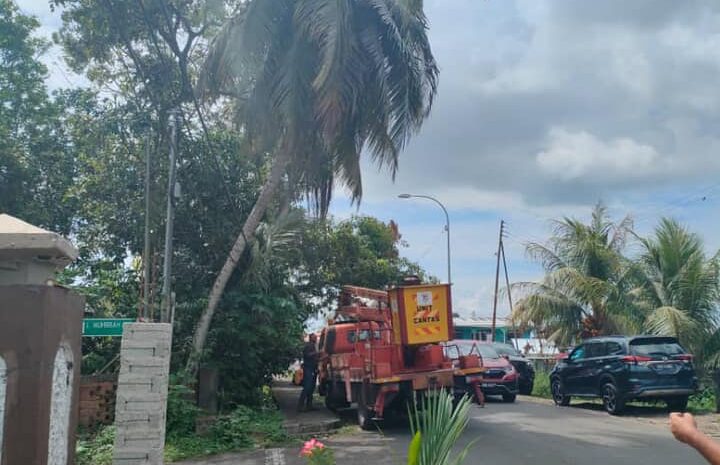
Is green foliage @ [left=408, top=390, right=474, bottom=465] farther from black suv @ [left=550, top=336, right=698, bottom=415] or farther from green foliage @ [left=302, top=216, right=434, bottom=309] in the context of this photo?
green foliage @ [left=302, top=216, right=434, bottom=309]

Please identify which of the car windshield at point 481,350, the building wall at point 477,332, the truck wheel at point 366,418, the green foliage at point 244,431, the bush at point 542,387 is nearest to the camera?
the green foliage at point 244,431

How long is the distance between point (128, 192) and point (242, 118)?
3614 millimetres

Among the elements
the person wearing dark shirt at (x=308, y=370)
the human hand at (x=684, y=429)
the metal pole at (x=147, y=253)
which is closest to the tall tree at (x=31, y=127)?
the metal pole at (x=147, y=253)

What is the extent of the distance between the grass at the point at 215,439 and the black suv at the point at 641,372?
25.6 ft

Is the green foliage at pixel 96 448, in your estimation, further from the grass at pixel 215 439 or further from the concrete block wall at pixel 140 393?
the concrete block wall at pixel 140 393

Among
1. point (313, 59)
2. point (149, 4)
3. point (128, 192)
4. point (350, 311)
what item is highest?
point (149, 4)

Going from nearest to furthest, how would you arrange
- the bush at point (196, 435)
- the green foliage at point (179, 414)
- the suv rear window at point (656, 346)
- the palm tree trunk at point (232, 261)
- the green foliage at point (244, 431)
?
the bush at point (196, 435) < the green foliage at point (244, 431) < the green foliage at point (179, 414) < the palm tree trunk at point (232, 261) < the suv rear window at point (656, 346)

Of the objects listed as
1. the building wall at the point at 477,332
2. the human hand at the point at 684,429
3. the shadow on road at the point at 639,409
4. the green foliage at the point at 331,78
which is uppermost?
the green foliage at the point at 331,78

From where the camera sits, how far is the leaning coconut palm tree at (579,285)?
21.1 m

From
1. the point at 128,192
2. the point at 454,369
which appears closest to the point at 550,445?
the point at 454,369

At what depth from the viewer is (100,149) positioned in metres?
17.9

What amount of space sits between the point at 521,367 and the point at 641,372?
7.24 metres

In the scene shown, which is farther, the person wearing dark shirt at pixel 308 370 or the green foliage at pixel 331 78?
the person wearing dark shirt at pixel 308 370

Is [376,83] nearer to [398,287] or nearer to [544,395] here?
[398,287]
